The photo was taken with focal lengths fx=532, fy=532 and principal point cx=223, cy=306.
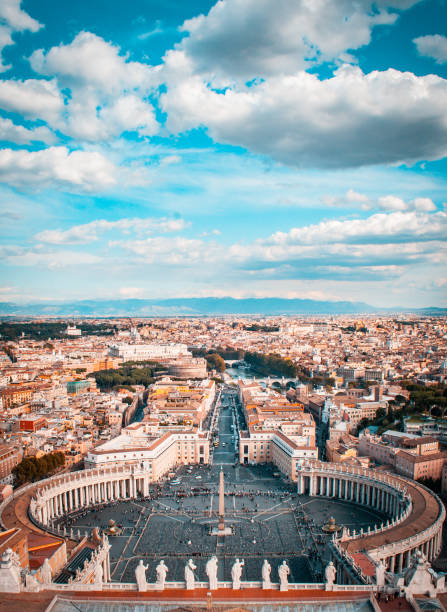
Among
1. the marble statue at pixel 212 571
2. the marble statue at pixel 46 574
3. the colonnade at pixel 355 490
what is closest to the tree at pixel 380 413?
the colonnade at pixel 355 490

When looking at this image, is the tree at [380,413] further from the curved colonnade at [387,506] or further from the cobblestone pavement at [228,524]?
the curved colonnade at [387,506]

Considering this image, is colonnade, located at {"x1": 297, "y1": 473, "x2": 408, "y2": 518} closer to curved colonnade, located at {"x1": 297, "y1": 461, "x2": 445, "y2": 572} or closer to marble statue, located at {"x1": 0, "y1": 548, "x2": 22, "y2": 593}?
curved colonnade, located at {"x1": 297, "y1": 461, "x2": 445, "y2": 572}

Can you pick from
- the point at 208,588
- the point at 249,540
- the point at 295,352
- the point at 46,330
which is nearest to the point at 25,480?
the point at 249,540

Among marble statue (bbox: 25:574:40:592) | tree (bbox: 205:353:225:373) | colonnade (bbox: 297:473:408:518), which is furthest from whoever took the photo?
tree (bbox: 205:353:225:373)

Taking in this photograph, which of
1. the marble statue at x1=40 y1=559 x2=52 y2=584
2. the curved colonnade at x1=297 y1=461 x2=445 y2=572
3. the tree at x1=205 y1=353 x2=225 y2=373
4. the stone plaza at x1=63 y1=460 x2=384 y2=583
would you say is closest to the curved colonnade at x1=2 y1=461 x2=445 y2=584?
the curved colonnade at x1=297 y1=461 x2=445 y2=572

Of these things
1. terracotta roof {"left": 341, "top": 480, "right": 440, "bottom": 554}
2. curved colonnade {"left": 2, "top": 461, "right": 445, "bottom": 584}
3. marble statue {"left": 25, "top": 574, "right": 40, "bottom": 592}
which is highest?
marble statue {"left": 25, "top": 574, "right": 40, "bottom": 592}

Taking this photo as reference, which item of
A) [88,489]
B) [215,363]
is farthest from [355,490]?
[215,363]

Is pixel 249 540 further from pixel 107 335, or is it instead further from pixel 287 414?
pixel 107 335
